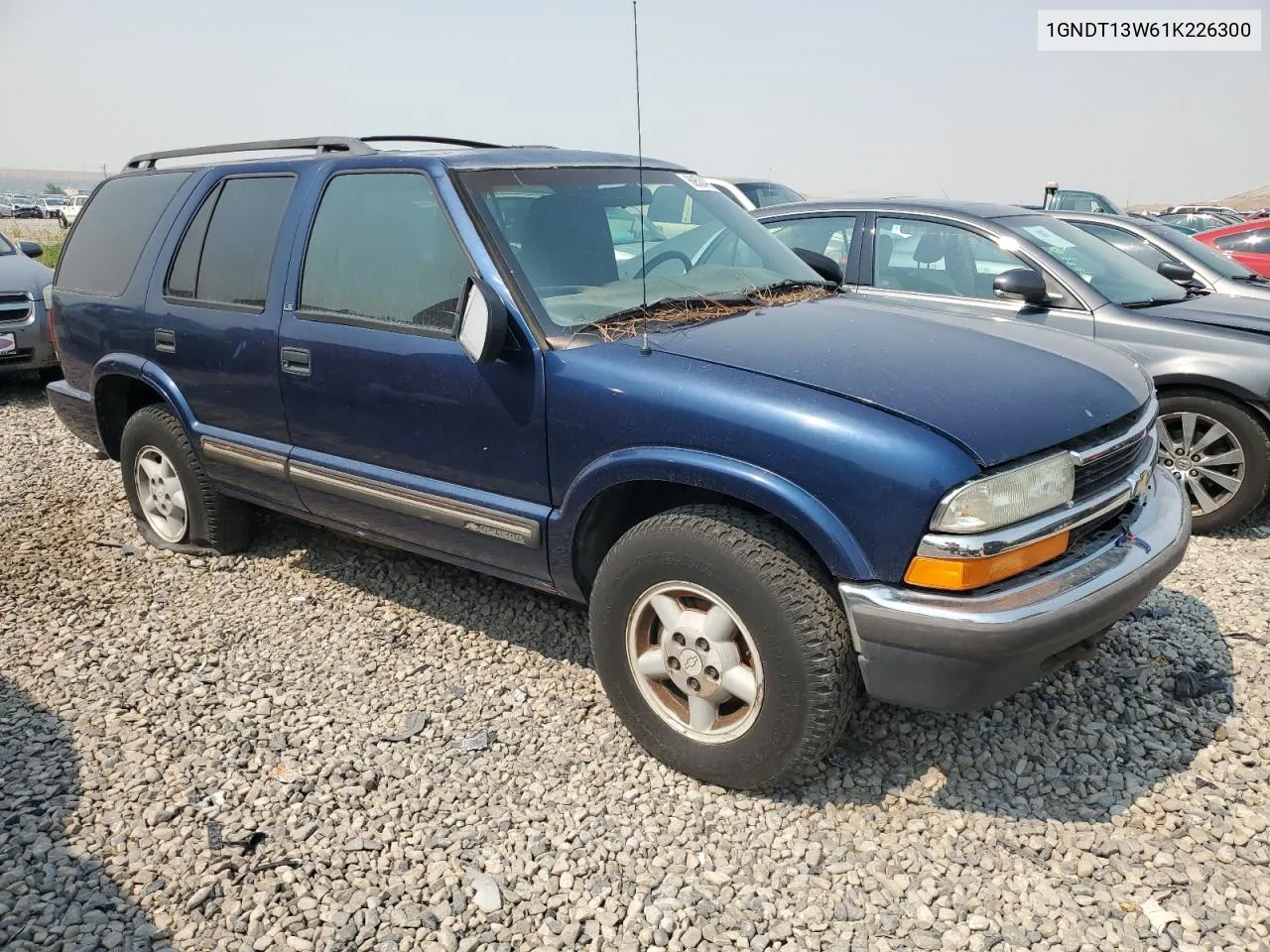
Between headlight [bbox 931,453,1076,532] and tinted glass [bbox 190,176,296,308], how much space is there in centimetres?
290

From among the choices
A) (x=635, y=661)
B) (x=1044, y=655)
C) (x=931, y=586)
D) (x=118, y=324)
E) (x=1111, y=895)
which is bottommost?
(x=1111, y=895)

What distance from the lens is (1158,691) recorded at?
3.34 metres

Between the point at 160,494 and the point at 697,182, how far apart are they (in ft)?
10.1

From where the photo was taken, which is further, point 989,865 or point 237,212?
point 237,212

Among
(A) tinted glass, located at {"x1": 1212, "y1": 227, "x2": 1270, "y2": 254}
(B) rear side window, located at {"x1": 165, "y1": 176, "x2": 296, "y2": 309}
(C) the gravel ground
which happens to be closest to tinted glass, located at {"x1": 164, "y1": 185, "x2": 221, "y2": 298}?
(B) rear side window, located at {"x1": 165, "y1": 176, "x2": 296, "y2": 309}

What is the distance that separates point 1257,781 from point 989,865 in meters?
1.00

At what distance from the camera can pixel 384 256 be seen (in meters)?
3.50

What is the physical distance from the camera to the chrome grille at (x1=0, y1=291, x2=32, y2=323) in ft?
26.7

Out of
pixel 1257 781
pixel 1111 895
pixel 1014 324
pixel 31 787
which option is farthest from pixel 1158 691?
pixel 31 787

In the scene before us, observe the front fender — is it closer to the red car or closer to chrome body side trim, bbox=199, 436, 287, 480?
chrome body side trim, bbox=199, 436, 287, 480

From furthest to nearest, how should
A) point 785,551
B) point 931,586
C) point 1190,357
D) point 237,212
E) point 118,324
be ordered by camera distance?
point 1190,357 < point 118,324 < point 237,212 < point 785,551 < point 931,586

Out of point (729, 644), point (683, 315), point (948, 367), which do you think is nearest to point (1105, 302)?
point (948, 367)

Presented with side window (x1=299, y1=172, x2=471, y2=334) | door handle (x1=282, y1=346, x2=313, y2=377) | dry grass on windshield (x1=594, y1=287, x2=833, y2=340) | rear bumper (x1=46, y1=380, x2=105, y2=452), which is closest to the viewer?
dry grass on windshield (x1=594, y1=287, x2=833, y2=340)

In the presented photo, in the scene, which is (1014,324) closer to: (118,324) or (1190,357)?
(1190,357)
